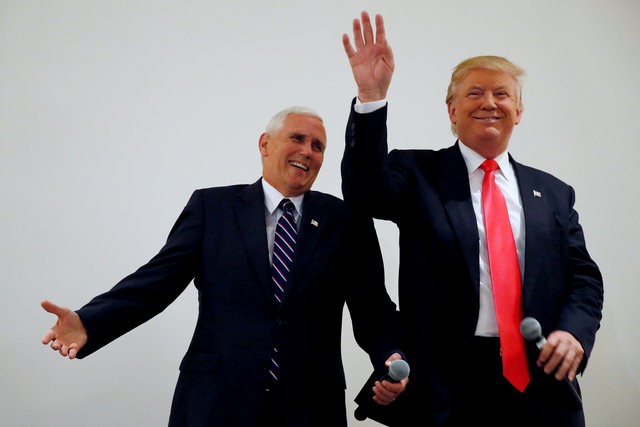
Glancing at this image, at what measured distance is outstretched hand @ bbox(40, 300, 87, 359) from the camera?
176 cm

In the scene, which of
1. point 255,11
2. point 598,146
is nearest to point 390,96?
point 255,11

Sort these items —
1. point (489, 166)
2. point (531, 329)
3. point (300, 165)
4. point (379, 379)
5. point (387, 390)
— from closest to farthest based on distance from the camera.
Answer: point (531, 329) < point (387, 390) < point (379, 379) < point (489, 166) < point (300, 165)

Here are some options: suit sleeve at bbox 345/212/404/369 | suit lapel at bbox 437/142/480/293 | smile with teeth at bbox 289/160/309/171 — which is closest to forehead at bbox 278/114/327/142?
smile with teeth at bbox 289/160/309/171

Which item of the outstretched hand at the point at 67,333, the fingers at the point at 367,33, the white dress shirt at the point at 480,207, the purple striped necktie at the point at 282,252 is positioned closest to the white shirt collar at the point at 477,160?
the white dress shirt at the point at 480,207

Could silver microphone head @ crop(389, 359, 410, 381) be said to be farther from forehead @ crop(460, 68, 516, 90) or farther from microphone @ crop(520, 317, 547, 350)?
forehead @ crop(460, 68, 516, 90)

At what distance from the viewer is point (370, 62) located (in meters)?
1.78

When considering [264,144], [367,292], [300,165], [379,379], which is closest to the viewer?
[379,379]

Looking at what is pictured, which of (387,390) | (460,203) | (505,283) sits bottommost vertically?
(387,390)

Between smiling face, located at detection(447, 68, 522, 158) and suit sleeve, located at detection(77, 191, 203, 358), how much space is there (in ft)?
2.83

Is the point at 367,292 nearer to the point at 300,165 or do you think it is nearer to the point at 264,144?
the point at 300,165

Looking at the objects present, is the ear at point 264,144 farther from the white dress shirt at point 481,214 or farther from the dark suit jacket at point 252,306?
the white dress shirt at point 481,214

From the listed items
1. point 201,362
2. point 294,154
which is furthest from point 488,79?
point 201,362

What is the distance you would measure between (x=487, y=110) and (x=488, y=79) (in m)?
0.10

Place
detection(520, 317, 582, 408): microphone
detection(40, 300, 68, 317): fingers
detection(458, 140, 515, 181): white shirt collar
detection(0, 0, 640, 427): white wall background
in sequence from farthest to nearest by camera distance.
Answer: detection(0, 0, 640, 427): white wall background → detection(458, 140, 515, 181): white shirt collar → detection(40, 300, 68, 317): fingers → detection(520, 317, 582, 408): microphone
